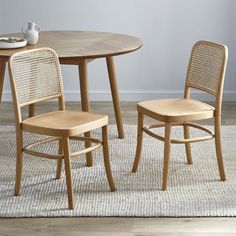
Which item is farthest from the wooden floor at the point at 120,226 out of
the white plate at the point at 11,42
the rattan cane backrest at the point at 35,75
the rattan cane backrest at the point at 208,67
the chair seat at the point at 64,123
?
the white plate at the point at 11,42

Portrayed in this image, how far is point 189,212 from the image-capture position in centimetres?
346

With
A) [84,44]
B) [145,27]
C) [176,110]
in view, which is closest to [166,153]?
[176,110]

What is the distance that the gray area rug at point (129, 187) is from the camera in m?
3.49

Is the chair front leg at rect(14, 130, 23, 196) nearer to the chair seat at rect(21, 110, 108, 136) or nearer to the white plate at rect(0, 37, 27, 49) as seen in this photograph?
the chair seat at rect(21, 110, 108, 136)

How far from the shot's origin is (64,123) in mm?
3570

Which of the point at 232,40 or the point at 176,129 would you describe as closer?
the point at 176,129

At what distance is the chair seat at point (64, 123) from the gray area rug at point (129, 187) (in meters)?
0.37

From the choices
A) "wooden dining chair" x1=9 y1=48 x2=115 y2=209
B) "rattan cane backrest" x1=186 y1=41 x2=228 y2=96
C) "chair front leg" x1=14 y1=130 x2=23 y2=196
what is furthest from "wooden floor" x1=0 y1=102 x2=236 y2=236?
"rattan cane backrest" x1=186 y1=41 x2=228 y2=96

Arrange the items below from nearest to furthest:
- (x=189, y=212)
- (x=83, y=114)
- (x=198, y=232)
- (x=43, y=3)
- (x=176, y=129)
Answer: (x=198, y=232) < (x=189, y=212) < (x=83, y=114) < (x=176, y=129) < (x=43, y=3)

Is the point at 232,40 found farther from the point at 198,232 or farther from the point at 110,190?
the point at 198,232

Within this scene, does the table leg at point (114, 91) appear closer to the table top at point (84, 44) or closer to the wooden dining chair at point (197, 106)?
the table top at point (84, 44)

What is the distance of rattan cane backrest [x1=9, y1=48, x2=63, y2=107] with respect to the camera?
3.64 metres

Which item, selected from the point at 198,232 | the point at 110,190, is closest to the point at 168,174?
the point at 110,190

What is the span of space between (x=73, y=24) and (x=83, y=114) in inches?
78.5
